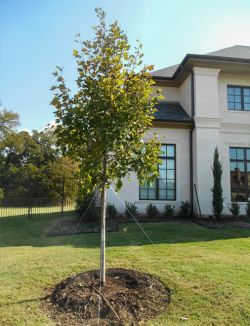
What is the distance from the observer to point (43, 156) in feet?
108

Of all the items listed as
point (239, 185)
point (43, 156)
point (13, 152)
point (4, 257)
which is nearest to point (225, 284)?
point (4, 257)

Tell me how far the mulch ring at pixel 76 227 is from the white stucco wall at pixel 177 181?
5.63 ft

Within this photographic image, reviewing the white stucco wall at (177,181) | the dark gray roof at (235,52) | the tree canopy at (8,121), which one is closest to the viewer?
the white stucco wall at (177,181)

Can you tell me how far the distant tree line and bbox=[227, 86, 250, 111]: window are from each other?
45.2ft

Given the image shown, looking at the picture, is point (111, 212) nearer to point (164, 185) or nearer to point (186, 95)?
point (164, 185)

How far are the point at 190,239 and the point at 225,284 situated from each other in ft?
11.2

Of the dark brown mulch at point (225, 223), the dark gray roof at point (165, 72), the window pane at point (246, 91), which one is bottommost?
the dark brown mulch at point (225, 223)

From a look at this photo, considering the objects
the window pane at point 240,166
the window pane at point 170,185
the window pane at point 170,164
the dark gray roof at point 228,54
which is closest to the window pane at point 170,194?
the window pane at point 170,185

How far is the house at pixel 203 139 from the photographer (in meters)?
12.2

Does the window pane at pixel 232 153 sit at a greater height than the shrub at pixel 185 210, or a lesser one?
greater

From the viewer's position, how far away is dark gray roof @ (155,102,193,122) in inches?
493

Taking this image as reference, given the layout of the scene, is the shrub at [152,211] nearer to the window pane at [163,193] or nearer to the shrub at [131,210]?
the shrub at [131,210]

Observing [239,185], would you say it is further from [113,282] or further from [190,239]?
[113,282]

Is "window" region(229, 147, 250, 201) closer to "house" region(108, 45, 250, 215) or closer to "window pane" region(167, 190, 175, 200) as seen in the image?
"house" region(108, 45, 250, 215)
